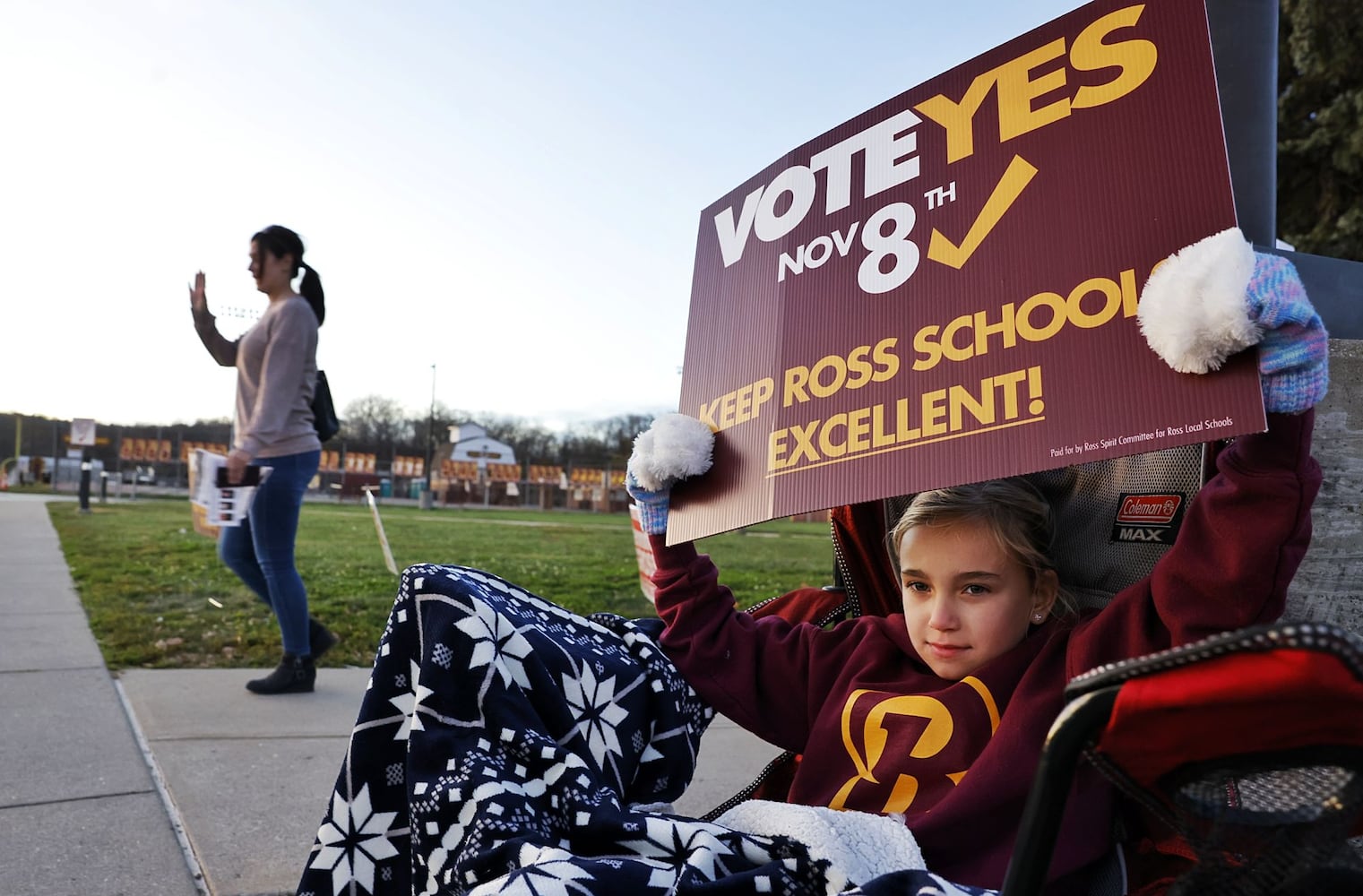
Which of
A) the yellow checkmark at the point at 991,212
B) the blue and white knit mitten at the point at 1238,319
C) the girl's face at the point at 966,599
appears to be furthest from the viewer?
the girl's face at the point at 966,599

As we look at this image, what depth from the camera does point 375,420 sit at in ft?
217

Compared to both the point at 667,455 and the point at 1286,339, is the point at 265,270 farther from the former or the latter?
the point at 1286,339

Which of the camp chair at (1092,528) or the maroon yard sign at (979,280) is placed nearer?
the maroon yard sign at (979,280)

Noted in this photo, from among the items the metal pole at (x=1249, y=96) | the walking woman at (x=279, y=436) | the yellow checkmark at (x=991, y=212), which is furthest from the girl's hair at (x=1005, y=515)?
the walking woman at (x=279, y=436)

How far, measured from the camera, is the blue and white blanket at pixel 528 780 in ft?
4.29

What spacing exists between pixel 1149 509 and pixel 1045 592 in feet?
0.80

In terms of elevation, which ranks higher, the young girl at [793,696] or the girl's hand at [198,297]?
the girl's hand at [198,297]

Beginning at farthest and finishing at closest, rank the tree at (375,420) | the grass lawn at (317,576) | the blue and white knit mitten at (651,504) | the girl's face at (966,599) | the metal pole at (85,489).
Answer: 1. the tree at (375,420)
2. the metal pole at (85,489)
3. the grass lawn at (317,576)
4. the blue and white knit mitten at (651,504)
5. the girl's face at (966,599)

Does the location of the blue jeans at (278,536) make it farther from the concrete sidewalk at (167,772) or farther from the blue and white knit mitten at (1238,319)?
the blue and white knit mitten at (1238,319)

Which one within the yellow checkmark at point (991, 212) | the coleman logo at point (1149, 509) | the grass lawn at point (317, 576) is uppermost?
the yellow checkmark at point (991, 212)

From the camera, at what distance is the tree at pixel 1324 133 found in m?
8.13

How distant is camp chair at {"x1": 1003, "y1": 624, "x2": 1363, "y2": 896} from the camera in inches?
30.2

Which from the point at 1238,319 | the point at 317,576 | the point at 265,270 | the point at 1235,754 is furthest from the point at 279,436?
the point at 317,576

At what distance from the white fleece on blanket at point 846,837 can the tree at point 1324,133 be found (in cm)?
854
